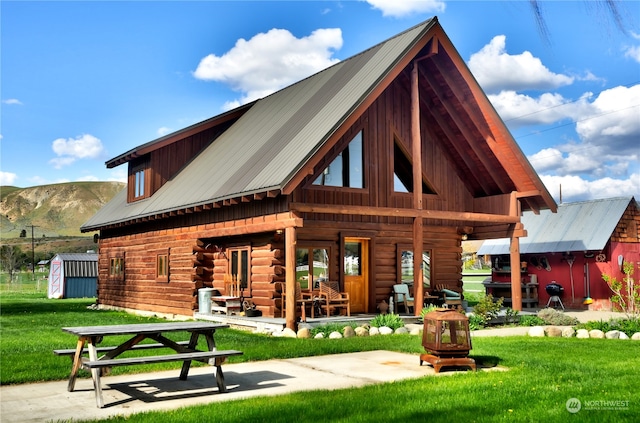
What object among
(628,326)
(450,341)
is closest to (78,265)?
(628,326)

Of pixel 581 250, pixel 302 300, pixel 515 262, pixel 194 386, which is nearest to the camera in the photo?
pixel 194 386

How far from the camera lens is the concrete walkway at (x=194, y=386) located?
319 inches

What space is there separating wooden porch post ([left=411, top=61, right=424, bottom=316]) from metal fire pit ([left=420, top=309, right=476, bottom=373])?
691cm

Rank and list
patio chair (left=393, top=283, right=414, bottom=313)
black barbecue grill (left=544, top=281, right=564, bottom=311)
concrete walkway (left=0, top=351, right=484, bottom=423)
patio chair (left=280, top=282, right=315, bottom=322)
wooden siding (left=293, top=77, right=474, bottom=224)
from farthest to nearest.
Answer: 1. black barbecue grill (left=544, top=281, right=564, bottom=311)
2. patio chair (left=393, top=283, right=414, bottom=313)
3. wooden siding (left=293, top=77, right=474, bottom=224)
4. patio chair (left=280, top=282, right=315, bottom=322)
5. concrete walkway (left=0, top=351, right=484, bottom=423)

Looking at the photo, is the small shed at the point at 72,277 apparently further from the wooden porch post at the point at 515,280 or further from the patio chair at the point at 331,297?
the wooden porch post at the point at 515,280

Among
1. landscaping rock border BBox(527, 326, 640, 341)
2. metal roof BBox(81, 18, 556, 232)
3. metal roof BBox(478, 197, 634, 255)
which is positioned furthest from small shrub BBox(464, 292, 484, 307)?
landscaping rock border BBox(527, 326, 640, 341)

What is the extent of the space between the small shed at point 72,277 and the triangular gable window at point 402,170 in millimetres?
29163

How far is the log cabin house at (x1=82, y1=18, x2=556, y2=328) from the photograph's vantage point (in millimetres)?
17500

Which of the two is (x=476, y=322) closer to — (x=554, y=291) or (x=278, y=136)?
(x=278, y=136)

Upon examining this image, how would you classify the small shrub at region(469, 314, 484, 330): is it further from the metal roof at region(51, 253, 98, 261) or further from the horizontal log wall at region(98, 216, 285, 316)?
the metal roof at region(51, 253, 98, 261)

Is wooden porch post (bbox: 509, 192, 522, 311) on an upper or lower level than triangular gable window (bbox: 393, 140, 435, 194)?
lower

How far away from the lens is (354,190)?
743 inches

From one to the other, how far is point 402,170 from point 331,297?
187 inches

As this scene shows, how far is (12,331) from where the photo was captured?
58.9 feet
